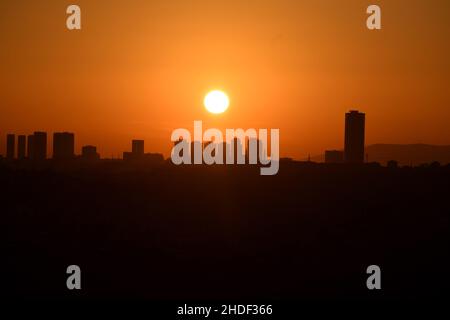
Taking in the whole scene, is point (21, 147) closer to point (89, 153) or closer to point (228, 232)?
point (89, 153)

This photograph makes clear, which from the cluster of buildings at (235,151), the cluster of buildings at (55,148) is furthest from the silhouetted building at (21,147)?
the cluster of buildings at (235,151)

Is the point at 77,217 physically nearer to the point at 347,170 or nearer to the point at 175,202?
the point at 175,202

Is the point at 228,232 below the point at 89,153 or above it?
below

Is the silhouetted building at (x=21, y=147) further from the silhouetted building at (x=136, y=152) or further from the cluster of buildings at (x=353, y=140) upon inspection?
the cluster of buildings at (x=353, y=140)

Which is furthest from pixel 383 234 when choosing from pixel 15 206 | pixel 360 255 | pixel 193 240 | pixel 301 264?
pixel 15 206

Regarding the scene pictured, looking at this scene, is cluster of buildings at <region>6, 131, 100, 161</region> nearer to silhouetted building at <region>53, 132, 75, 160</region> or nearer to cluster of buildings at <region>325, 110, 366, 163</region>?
silhouetted building at <region>53, 132, 75, 160</region>

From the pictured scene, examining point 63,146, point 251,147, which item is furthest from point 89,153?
point 251,147
